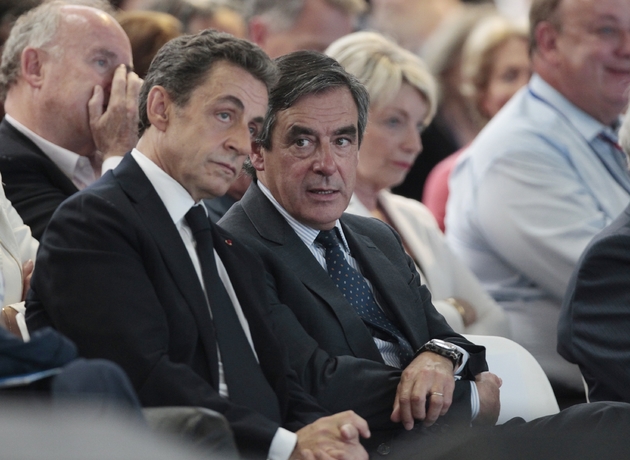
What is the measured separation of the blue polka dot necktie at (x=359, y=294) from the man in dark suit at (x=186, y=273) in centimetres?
40

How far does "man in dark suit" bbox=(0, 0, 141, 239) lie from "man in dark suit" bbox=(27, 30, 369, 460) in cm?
80

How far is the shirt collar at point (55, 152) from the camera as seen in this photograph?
3.40 meters

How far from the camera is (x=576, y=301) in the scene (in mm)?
3318

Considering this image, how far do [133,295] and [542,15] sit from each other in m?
3.16

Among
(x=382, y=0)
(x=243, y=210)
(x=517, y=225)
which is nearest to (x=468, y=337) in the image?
(x=243, y=210)

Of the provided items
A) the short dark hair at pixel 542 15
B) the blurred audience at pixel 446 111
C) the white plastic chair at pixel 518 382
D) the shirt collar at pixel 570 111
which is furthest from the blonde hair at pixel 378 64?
the blurred audience at pixel 446 111

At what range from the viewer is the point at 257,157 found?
10.3 feet

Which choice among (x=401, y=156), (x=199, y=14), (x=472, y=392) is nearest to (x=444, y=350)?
(x=472, y=392)

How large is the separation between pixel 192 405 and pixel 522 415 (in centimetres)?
117

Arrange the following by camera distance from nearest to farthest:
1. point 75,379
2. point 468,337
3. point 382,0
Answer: point 75,379 → point 468,337 → point 382,0

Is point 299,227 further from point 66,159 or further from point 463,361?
point 66,159

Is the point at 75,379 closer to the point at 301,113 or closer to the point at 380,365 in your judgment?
the point at 380,365

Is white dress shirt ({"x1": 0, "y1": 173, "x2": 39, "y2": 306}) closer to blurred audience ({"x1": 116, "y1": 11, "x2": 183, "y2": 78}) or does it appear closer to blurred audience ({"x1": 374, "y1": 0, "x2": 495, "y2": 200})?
blurred audience ({"x1": 116, "y1": 11, "x2": 183, "y2": 78})

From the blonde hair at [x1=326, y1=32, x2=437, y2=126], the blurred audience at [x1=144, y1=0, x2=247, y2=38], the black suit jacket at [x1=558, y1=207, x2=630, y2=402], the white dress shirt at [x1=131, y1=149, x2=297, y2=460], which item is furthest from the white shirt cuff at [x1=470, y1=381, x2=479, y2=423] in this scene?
the blurred audience at [x1=144, y1=0, x2=247, y2=38]
